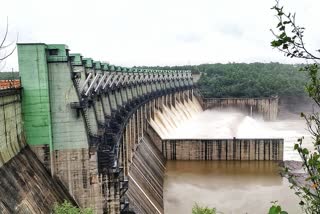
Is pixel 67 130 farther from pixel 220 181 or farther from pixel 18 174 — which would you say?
pixel 220 181

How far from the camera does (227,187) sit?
26719mm

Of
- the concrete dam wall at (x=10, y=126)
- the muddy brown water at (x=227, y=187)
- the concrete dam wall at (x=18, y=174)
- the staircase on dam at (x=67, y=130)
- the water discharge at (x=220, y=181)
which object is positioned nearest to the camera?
the concrete dam wall at (x=18, y=174)

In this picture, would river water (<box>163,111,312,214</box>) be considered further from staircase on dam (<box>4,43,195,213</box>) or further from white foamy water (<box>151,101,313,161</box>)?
staircase on dam (<box>4,43,195,213</box>)

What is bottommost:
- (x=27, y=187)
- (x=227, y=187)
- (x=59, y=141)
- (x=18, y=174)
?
(x=227, y=187)

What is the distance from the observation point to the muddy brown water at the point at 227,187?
2345 cm

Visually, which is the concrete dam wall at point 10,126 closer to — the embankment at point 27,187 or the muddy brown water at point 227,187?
the embankment at point 27,187

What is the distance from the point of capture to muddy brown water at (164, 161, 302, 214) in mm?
A: 23453

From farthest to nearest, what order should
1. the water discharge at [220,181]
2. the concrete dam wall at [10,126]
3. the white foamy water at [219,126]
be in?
1. the white foamy water at [219,126]
2. the water discharge at [220,181]
3. the concrete dam wall at [10,126]

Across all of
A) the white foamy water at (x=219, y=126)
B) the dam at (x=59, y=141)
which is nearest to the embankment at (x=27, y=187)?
the dam at (x=59, y=141)

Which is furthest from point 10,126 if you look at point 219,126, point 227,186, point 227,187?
point 219,126

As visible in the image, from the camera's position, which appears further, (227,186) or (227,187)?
(227,186)

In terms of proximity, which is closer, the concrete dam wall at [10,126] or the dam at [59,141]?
the concrete dam wall at [10,126]

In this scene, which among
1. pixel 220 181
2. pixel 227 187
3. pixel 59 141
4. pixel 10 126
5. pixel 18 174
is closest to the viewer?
pixel 18 174

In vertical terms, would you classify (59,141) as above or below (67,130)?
below
